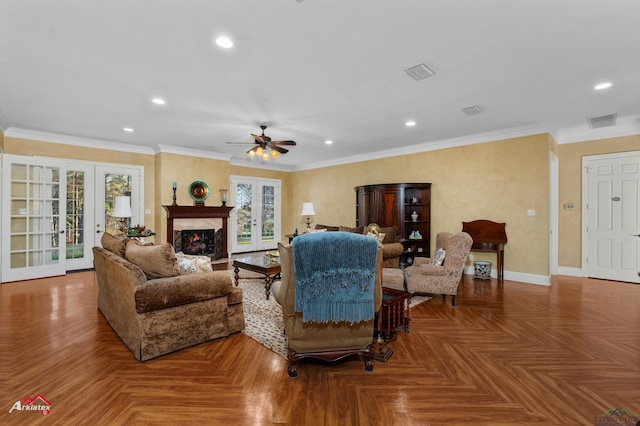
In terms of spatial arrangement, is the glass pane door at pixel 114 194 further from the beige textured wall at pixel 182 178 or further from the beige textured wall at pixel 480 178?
the beige textured wall at pixel 182 178

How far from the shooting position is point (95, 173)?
239 inches

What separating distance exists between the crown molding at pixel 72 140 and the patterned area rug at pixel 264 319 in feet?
14.2

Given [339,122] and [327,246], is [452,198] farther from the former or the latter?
[327,246]

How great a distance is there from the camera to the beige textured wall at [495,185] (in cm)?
496

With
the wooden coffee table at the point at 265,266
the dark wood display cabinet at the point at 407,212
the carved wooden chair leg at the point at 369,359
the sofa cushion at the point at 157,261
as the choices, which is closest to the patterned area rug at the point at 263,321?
the wooden coffee table at the point at 265,266

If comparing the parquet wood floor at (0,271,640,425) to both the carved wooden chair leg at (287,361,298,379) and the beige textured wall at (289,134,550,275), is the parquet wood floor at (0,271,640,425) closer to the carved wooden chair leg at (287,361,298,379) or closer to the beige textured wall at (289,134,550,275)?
the carved wooden chair leg at (287,361,298,379)

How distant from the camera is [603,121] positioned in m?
4.73

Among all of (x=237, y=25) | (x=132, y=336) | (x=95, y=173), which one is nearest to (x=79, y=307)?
(x=132, y=336)

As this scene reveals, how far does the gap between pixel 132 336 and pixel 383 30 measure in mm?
3372

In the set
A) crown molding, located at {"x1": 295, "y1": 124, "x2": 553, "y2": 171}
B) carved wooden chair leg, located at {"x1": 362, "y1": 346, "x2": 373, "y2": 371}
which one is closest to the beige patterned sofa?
carved wooden chair leg, located at {"x1": 362, "y1": 346, "x2": 373, "y2": 371}

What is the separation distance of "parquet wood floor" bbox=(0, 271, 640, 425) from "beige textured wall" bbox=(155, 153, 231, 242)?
3.34 metres

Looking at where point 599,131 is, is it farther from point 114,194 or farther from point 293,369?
point 114,194

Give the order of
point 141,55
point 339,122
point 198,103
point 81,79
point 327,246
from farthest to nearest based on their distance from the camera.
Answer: point 339,122, point 198,103, point 81,79, point 141,55, point 327,246

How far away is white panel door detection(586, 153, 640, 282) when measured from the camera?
16.4 ft
